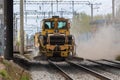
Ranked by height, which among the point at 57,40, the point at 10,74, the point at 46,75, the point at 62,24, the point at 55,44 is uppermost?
the point at 62,24

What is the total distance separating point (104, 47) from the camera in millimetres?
43219

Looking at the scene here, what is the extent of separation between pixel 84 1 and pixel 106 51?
2821cm

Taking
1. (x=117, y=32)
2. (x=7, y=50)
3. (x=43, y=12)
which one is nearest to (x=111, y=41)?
(x=117, y=32)

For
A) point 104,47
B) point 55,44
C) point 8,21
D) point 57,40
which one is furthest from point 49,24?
point 104,47

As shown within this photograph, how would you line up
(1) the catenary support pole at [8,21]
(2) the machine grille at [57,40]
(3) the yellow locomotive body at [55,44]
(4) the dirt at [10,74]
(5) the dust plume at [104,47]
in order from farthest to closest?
(5) the dust plume at [104,47], (2) the machine grille at [57,40], (3) the yellow locomotive body at [55,44], (1) the catenary support pole at [8,21], (4) the dirt at [10,74]

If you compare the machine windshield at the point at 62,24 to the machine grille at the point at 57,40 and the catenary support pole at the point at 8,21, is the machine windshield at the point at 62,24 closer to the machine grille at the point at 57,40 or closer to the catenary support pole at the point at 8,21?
the machine grille at the point at 57,40

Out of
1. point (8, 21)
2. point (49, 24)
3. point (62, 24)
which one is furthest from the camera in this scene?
point (62, 24)

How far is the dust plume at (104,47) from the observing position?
39650mm

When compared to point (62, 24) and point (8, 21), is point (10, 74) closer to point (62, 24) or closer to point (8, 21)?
point (8, 21)

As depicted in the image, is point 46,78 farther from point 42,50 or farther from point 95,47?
point 95,47

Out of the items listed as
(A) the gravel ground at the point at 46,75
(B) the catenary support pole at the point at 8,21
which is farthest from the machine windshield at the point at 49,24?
(A) the gravel ground at the point at 46,75

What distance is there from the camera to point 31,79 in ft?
61.5

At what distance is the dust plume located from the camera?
39.7 meters

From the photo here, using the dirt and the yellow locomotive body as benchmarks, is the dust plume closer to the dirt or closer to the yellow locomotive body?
the yellow locomotive body
